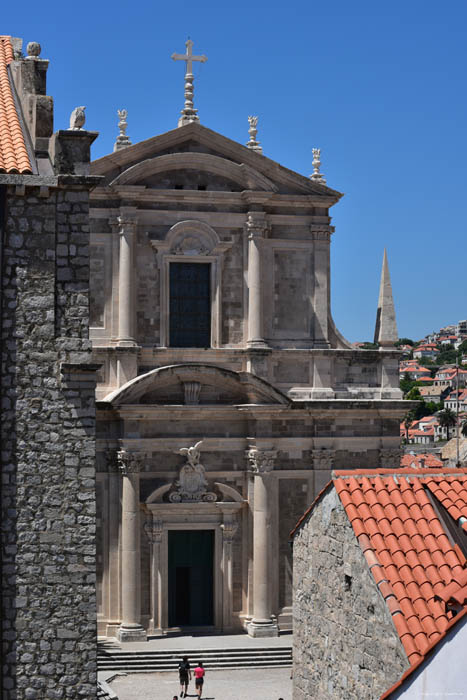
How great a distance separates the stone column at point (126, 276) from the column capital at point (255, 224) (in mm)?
2933

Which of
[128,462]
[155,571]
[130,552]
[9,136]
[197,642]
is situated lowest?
[197,642]

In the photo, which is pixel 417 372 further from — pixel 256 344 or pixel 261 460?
pixel 261 460

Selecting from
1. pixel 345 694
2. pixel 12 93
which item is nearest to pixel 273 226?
pixel 12 93

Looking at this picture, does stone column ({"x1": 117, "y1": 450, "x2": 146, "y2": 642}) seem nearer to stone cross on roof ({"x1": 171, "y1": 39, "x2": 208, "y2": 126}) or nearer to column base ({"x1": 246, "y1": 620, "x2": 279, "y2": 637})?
column base ({"x1": 246, "y1": 620, "x2": 279, "y2": 637})

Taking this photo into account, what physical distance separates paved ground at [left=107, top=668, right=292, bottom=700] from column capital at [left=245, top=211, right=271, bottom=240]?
1077cm

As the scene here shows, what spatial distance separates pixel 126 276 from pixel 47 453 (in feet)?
50.1

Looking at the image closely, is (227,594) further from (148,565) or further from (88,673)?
(88,673)

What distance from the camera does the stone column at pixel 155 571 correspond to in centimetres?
2988

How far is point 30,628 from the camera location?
15.1m

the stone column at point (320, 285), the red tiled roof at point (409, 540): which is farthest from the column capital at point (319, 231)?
the red tiled roof at point (409, 540)

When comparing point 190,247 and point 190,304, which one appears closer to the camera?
point 190,247

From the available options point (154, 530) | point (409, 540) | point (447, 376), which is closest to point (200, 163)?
point (154, 530)

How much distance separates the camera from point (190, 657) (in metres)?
28.4

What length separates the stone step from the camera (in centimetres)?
2816
